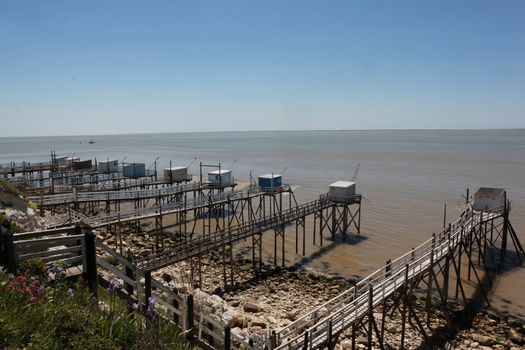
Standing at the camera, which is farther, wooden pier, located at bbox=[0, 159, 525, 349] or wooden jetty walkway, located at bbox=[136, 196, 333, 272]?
wooden jetty walkway, located at bbox=[136, 196, 333, 272]

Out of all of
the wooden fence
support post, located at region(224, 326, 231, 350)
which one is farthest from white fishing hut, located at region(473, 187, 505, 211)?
support post, located at region(224, 326, 231, 350)

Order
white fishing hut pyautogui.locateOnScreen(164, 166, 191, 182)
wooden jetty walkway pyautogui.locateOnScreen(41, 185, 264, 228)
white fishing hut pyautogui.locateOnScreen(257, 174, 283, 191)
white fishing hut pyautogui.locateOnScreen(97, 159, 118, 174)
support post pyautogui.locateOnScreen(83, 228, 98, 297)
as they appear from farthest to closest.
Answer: white fishing hut pyautogui.locateOnScreen(97, 159, 118, 174)
white fishing hut pyautogui.locateOnScreen(164, 166, 191, 182)
white fishing hut pyautogui.locateOnScreen(257, 174, 283, 191)
wooden jetty walkway pyautogui.locateOnScreen(41, 185, 264, 228)
support post pyautogui.locateOnScreen(83, 228, 98, 297)

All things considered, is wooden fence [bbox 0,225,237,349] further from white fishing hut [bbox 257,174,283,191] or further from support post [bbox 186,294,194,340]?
white fishing hut [bbox 257,174,283,191]

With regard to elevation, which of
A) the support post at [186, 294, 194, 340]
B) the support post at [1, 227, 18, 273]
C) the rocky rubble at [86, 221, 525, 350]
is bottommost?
the rocky rubble at [86, 221, 525, 350]

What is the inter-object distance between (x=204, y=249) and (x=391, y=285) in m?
9.62

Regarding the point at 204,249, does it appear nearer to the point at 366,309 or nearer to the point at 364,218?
the point at 366,309

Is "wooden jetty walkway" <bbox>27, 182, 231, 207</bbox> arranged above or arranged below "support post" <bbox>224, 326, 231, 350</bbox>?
below

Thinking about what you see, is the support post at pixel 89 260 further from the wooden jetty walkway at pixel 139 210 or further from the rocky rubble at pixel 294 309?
the wooden jetty walkway at pixel 139 210

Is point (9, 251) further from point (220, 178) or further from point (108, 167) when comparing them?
point (108, 167)

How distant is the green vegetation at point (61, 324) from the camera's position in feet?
15.6

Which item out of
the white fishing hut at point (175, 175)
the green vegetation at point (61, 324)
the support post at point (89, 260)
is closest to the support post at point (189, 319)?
the support post at point (89, 260)

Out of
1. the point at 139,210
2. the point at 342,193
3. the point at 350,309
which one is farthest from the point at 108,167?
the point at 350,309

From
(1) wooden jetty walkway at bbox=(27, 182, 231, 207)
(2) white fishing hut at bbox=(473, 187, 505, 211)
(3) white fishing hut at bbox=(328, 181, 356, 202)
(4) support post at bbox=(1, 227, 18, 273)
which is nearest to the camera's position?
(4) support post at bbox=(1, 227, 18, 273)

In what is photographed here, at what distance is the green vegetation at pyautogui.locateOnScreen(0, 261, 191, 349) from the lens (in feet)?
15.6
